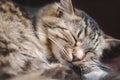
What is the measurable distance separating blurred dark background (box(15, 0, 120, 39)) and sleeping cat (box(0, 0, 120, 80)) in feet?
2.52

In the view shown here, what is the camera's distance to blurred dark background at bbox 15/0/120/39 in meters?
2.34

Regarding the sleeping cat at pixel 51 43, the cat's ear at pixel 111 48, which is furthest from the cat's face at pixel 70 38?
the cat's ear at pixel 111 48

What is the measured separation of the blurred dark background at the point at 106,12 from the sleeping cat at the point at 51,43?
77 centimetres

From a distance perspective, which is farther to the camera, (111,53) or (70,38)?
(111,53)

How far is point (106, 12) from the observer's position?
7.81 feet

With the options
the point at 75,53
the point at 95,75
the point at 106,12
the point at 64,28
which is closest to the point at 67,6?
the point at 64,28

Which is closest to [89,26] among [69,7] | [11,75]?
[69,7]

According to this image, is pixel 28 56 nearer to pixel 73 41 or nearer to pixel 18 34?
pixel 18 34

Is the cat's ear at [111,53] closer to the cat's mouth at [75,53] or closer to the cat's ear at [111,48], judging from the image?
the cat's ear at [111,48]

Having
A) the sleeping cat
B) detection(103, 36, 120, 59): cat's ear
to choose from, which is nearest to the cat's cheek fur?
the sleeping cat

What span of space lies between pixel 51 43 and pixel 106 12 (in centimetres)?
106

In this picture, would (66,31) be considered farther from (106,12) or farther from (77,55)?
(106,12)

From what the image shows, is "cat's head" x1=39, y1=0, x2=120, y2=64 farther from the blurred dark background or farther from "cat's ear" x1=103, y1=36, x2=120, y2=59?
the blurred dark background

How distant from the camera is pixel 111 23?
7.78 feet
